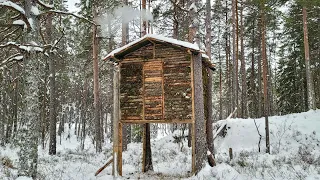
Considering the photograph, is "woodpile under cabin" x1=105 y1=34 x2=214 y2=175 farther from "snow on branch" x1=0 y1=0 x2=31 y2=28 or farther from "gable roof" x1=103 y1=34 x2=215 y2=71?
"snow on branch" x1=0 y1=0 x2=31 y2=28

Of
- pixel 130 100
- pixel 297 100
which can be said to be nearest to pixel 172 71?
pixel 130 100

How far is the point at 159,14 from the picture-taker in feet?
67.4

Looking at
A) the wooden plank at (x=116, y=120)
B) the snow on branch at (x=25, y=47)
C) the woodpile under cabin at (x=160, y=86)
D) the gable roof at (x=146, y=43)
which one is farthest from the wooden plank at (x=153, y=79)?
the snow on branch at (x=25, y=47)

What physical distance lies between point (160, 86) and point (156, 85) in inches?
7.0

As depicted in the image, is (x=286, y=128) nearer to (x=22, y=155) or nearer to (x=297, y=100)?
(x=297, y=100)

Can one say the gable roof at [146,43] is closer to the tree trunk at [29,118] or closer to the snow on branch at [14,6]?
the tree trunk at [29,118]

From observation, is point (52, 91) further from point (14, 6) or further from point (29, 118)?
point (14, 6)

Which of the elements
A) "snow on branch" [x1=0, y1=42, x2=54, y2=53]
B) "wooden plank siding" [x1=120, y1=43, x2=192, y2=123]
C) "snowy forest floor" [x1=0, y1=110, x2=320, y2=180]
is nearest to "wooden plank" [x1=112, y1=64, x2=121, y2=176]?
"wooden plank siding" [x1=120, y1=43, x2=192, y2=123]

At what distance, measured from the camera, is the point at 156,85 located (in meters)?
11.6

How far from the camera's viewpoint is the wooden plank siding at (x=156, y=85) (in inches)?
443

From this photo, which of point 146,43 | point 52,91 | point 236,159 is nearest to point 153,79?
point 146,43

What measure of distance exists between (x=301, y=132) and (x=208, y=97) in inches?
326

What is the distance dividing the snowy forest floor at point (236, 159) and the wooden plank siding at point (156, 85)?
2502mm

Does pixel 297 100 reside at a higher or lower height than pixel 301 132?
higher
